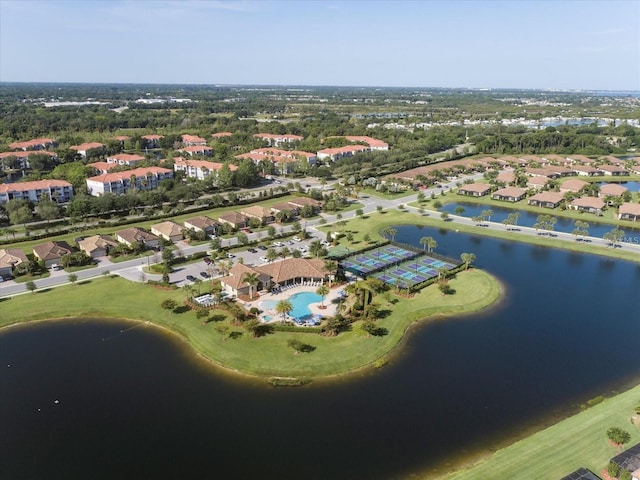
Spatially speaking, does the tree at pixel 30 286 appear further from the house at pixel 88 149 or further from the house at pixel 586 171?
the house at pixel 586 171

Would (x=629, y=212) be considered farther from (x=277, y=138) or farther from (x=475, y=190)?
(x=277, y=138)

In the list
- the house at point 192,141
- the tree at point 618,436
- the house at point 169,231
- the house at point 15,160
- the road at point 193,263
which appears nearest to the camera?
the tree at point 618,436

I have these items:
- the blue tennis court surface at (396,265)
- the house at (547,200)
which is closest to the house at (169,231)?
the blue tennis court surface at (396,265)

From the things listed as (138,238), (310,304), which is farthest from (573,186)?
(138,238)

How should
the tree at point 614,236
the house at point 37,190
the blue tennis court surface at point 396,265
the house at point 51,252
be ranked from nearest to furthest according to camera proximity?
the blue tennis court surface at point 396,265 < the house at point 51,252 < the tree at point 614,236 < the house at point 37,190

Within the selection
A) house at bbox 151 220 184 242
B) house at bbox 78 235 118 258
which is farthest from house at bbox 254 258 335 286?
house at bbox 78 235 118 258

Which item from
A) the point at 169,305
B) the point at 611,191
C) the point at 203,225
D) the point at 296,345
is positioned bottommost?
the point at 296,345

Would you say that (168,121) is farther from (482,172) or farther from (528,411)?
(528,411)
